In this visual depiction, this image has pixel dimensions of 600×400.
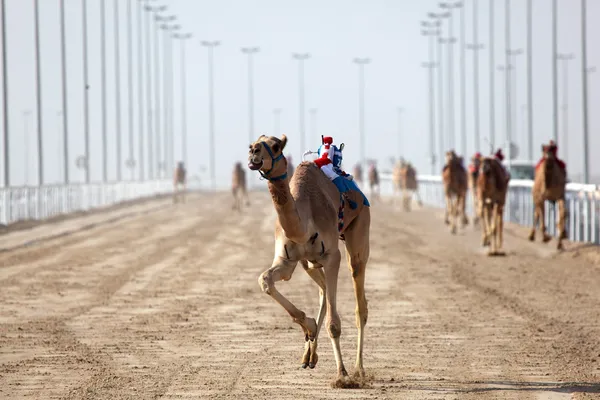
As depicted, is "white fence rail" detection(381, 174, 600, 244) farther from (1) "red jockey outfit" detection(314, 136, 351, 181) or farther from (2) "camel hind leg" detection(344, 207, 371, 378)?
(2) "camel hind leg" detection(344, 207, 371, 378)

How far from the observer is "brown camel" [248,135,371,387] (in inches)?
382

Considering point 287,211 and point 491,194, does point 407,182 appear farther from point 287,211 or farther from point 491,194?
point 287,211

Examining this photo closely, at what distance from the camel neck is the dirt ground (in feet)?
4.39

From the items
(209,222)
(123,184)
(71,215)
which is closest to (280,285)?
(209,222)

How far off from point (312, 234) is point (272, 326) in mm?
4672

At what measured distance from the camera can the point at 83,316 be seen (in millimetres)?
15656

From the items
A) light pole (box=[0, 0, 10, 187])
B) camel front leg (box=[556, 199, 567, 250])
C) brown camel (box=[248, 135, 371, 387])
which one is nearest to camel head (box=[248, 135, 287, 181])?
brown camel (box=[248, 135, 371, 387])

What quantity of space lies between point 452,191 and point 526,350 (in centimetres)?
2303

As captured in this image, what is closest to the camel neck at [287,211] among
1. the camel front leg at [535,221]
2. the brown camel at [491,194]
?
the brown camel at [491,194]

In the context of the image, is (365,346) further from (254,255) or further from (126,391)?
(254,255)

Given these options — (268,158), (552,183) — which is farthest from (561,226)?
(268,158)

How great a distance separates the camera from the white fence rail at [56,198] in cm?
4225

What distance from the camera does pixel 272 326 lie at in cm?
1477

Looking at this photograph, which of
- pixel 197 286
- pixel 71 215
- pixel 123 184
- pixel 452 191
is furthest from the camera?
pixel 123 184
